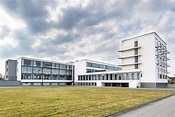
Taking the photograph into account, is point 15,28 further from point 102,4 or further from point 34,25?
point 102,4

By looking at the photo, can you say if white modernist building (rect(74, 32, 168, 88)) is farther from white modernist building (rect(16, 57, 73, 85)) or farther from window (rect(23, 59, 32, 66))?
window (rect(23, 59, 32, 66))

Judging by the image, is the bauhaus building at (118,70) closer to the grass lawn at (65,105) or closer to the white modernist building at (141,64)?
the white modernist building at (141,64)

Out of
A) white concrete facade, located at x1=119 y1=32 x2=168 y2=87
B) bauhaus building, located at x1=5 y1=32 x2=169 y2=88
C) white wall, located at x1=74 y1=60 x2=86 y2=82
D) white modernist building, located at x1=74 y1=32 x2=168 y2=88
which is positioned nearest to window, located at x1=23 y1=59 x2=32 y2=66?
bauhaus building, located at x1=5 y1=32 x2=169 y2=88

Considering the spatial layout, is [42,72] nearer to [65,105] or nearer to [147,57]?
[147,57]

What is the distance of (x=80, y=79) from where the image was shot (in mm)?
86938

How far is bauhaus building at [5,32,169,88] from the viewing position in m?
58.5

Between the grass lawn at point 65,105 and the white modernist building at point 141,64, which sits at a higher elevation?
the white modernist building at point 141,64

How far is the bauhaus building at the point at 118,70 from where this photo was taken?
58469 mm

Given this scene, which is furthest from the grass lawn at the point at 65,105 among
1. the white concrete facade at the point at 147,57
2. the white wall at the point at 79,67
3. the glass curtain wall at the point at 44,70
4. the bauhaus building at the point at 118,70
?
the white wall at the point at 79,67

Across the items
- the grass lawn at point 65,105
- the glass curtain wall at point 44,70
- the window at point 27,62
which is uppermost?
the window at point 27,62

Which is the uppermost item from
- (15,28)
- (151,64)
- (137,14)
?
(137,14)

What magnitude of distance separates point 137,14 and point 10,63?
65.9 metres

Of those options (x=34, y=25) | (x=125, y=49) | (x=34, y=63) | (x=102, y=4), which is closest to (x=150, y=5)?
(x=102, y=4)

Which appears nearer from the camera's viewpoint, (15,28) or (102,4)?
(102,4)
